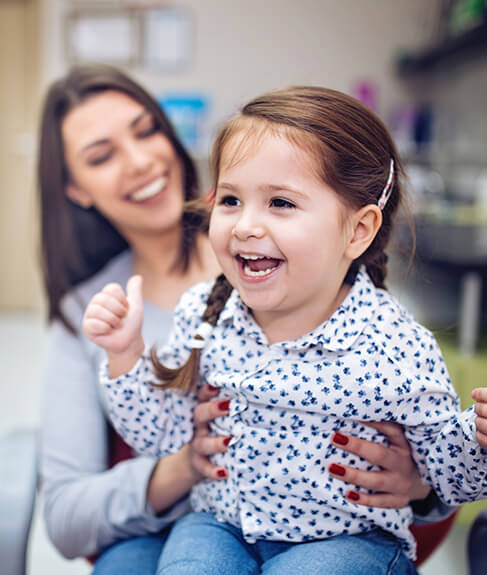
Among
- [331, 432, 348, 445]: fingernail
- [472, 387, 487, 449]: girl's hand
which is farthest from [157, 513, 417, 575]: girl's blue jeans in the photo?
[472, 387, 487, 449]: girl's hand

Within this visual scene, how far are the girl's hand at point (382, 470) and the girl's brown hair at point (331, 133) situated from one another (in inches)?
11.2

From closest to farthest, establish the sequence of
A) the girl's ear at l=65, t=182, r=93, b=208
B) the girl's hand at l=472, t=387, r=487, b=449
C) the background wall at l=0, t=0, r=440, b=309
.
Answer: the girl's hand at l=472, t=387, r=487, b=449 → the girl's ear at l=65, t=182, r=93, b=208 → the background wall at l=0, t=0, r=440, b=309

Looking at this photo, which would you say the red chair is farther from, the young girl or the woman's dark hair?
the woman's dark hair

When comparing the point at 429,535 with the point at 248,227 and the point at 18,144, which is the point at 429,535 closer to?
the point at 248,227

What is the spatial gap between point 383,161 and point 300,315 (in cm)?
23

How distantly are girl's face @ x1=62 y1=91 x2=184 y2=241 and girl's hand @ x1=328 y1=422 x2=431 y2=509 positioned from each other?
59cm

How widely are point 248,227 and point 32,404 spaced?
8.58 ft

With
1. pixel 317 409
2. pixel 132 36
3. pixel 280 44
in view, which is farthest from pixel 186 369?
pixel 132 36

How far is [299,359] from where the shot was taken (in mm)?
822

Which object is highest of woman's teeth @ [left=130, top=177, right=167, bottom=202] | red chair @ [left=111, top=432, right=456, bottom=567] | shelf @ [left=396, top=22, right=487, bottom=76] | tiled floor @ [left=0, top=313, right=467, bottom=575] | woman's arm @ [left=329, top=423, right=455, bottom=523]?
shelf @ [left=396, top=22, right=487, bottom=76]

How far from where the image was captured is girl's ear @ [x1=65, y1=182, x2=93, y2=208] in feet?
4.29

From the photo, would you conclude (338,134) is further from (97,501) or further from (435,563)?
(435,563)

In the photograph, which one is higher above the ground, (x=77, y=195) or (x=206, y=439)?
(x=77, y=195)

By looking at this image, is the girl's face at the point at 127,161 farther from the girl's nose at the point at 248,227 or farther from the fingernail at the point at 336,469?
the fingernail at the point at 336,469
